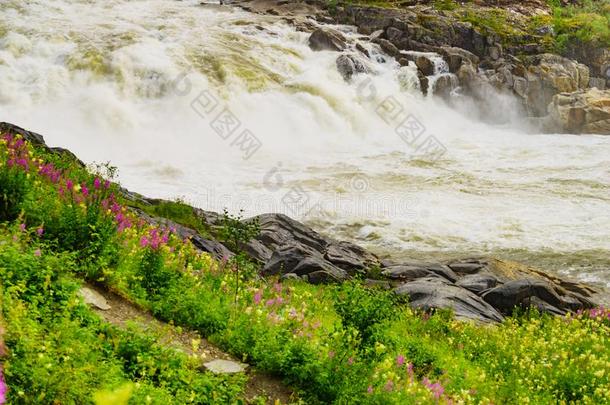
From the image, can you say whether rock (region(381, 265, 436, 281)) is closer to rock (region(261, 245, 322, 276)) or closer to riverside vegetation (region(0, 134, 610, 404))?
rock (region(261, 245, 322, 276))

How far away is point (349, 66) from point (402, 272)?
2907 cm

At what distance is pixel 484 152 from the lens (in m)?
35.2

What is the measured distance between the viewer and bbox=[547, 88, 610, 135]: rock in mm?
41650

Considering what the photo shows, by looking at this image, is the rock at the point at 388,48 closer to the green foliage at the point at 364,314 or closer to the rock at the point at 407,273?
the rock at the point at 407,273

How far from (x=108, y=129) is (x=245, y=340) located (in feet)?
84.4

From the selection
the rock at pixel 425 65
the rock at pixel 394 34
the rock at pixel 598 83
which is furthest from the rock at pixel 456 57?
the rock at pixel 598 83

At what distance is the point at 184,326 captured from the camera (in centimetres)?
672

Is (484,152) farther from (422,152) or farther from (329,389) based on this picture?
(329,389)

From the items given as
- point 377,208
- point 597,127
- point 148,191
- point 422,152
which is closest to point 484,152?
point 422,152

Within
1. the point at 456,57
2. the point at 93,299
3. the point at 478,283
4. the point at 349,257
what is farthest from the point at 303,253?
the point at 456,57

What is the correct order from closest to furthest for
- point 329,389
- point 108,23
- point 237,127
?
point 329,389, point 237,127, point 108,23

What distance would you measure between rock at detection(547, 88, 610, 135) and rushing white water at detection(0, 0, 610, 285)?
6.75ft

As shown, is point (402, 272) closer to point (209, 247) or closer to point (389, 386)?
point (209, 247)

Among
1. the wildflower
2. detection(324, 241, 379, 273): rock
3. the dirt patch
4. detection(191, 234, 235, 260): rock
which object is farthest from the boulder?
the dirt patch
